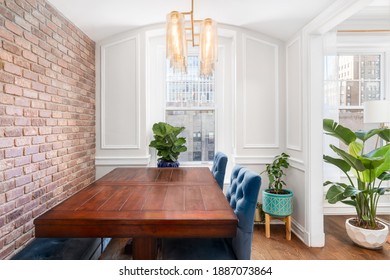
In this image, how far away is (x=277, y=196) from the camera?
2691 millimetres

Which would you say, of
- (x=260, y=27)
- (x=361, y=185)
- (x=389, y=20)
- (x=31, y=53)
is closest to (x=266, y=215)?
(x=361, y=185)

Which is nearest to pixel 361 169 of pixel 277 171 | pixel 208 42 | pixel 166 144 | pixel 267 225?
pixel 277 171

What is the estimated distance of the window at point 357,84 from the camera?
11.3 ft

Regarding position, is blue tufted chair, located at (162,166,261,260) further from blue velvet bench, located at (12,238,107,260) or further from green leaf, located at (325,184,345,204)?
green leaf, located at (325,184,345,204)

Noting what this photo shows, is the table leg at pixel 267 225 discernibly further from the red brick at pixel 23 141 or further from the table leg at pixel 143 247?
the red brick at pixel 23 141

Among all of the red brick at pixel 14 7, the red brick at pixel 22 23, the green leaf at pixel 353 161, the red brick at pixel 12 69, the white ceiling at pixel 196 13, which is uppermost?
the white ceiling at pixel 196 13

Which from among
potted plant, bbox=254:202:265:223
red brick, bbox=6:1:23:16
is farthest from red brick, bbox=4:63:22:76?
potted plant, bbox=254:202:265:223

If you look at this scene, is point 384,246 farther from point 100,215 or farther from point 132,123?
point 132,123

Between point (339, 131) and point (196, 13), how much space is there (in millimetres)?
1976

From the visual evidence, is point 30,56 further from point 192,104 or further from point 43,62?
point 192,104

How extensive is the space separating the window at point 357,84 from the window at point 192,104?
1.81m

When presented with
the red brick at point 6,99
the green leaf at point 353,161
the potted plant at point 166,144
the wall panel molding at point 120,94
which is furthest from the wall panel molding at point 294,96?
the red brick at point 6,99
